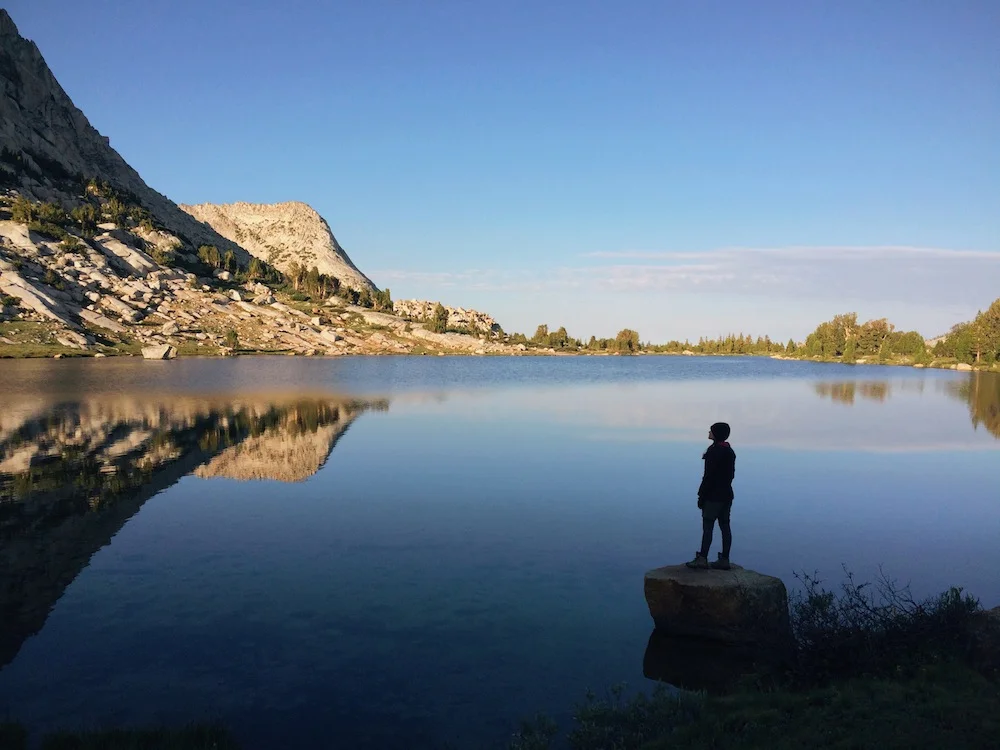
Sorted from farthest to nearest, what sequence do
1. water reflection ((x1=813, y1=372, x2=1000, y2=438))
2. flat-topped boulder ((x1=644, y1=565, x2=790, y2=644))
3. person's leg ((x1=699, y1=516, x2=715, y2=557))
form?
water reflection ((x1=813, y1=372, x2=1000, y2=438)) → person's leg ((x1=699, y1=516, x2=715, y2=557)) → flat-topped boulder ((x1=644, y1=565, x2=790, y2=644))

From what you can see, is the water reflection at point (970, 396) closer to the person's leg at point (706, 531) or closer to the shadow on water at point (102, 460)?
the person's leg at point (706, 531)

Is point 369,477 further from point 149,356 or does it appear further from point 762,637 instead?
point 149,356

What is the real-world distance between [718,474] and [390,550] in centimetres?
1009

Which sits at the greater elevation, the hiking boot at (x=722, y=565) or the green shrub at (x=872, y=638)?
the hiking boot at (x=722, y=565)

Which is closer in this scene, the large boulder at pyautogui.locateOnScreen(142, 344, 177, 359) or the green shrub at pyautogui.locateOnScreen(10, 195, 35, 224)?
the large boulder at pyautogui.locateOnScreen(142, 344, 177, 359)

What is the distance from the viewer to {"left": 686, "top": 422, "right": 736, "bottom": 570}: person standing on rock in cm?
1563

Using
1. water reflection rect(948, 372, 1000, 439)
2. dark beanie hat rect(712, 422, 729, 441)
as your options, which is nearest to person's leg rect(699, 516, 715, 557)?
dark beanie hat rect(712, 422, 729, 441)

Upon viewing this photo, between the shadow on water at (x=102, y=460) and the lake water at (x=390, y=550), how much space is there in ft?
0.55

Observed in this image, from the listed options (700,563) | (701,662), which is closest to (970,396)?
(700,563)

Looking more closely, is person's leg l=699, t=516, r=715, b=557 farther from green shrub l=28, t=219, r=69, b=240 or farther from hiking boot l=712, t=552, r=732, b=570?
green shrub l=28, t=219, r=69, b=240

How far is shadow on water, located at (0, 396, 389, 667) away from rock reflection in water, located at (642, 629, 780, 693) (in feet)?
42.5

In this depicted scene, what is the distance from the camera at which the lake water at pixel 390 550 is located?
11.7 m

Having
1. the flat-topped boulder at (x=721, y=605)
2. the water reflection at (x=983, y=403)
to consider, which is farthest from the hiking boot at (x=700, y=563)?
the water reflection at (x=983, y=403)

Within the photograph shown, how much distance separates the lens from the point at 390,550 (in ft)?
65.5
